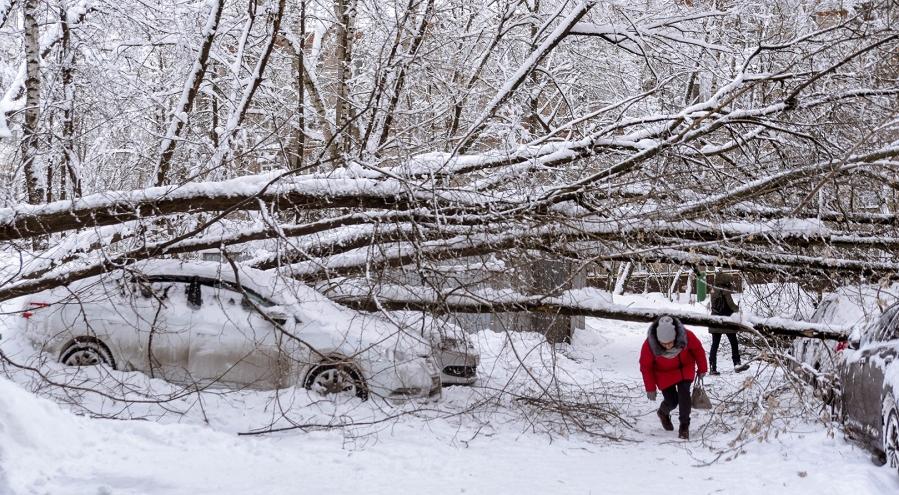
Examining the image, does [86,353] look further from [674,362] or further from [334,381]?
[674,362]

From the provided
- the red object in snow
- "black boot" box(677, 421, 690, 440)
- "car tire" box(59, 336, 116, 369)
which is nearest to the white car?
"car tire" box(59, 336, 116, 369)

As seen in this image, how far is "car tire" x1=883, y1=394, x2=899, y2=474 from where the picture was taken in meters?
6.63

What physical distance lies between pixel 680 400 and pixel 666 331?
770mm

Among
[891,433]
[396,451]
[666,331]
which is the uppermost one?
[666,331]

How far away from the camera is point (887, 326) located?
7.74 m

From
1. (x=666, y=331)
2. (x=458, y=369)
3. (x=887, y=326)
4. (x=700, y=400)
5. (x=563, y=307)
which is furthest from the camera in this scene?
(x=458, y=369)

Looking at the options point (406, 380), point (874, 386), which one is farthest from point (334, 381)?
point (874, 386)

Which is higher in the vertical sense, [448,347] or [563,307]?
[563,307]

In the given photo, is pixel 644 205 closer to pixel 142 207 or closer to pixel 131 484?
pixel 142 207

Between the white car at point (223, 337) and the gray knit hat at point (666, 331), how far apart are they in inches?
101

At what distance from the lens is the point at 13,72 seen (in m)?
12.7

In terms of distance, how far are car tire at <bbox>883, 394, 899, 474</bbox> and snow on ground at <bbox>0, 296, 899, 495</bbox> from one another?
4.3 inches

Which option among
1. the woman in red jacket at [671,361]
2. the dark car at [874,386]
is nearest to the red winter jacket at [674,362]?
the woman in red jacket at [671,361]

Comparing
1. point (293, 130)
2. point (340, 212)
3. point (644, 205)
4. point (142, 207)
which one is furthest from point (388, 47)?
point (142, 207)
